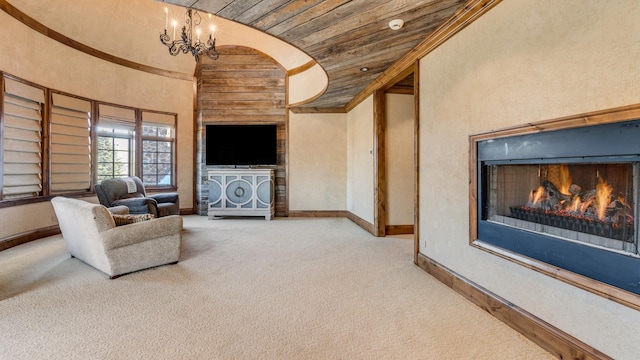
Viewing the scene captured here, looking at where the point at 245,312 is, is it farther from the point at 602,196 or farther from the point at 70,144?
the point at 70,144

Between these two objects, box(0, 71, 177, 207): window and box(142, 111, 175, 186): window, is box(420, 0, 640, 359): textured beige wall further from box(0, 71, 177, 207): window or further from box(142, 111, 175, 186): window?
box(142, 111, 175, 186): window

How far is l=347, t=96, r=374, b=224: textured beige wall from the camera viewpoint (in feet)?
16.4

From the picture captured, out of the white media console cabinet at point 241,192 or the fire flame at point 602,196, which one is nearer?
the fire flame at point 602,196

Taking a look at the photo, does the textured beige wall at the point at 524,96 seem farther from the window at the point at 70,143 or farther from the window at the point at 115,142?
the window at the point at 115,142

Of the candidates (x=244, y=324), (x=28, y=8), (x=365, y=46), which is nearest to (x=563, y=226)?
(x=244, y=324)

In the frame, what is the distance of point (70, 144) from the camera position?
486 cm

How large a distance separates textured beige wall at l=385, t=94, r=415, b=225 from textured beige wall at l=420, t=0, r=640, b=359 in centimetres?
162

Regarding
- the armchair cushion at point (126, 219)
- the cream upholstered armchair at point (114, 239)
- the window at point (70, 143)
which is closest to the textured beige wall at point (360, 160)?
the cream upholstered armchair at point (114, 239)

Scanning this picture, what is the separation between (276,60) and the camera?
659 centimetres

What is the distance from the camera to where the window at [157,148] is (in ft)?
20.3

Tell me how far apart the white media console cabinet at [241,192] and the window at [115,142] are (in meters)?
1.67

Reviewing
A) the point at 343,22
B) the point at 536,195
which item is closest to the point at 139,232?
the point at 343,22

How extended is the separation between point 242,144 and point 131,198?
255 cm

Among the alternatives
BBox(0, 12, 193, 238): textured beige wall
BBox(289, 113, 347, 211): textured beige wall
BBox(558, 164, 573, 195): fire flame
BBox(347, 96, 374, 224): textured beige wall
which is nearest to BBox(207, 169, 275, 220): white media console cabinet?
BBox(289, 113, 347, 211): textured beige wall
